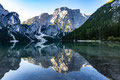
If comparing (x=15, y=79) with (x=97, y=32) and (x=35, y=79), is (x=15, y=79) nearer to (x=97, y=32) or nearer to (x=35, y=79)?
(x=35, y=79)

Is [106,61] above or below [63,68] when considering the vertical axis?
above

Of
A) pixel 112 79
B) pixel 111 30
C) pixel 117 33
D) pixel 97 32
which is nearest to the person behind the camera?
pixel 112 79

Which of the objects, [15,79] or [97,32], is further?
[97,32]

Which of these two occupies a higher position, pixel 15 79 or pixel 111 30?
pixel 111 30

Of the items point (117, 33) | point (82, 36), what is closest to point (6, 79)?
point (117, 33)

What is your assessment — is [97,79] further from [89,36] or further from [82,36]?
[82,36]

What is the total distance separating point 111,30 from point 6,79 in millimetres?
140096

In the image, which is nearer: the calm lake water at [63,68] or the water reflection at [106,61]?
the calm lake water at [63,68]

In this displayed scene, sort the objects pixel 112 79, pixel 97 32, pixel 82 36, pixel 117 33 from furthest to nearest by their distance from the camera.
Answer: pixel 82 36 → pixel 97 32 → pixel 117 33 → pixel 112 79

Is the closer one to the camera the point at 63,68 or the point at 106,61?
the point at 63,68

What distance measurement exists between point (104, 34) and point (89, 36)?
38394mm

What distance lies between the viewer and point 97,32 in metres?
173

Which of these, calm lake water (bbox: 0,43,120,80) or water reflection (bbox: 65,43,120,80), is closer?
calm lake water (bbox: 0,43,120,80)

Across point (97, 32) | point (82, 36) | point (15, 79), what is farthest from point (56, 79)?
point (82, 36)
